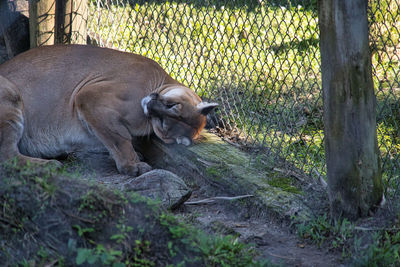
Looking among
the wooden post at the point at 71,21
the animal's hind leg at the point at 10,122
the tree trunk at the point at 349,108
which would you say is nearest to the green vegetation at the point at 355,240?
the tree trunk at the point at 349,108

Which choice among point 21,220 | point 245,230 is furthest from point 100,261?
point 245,230

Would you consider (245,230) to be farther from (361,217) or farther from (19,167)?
(19,167)

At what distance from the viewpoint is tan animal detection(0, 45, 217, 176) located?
4.87 m

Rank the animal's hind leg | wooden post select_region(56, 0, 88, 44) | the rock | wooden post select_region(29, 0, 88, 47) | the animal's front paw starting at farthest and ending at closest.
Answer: wooden post select_region(56, 0, 88, 44), wooden post select_region(29, 0, 88, 47), the animal's front paw, the animal's hind leg, the rock

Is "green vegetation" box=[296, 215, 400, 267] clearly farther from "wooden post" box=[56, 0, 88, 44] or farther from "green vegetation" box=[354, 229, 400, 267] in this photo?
"wooden post" box=[56, 0, 88, 44]

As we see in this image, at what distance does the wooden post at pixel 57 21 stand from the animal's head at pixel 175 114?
184 centimetres

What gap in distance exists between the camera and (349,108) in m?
3.32

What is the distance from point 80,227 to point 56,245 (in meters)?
0.16

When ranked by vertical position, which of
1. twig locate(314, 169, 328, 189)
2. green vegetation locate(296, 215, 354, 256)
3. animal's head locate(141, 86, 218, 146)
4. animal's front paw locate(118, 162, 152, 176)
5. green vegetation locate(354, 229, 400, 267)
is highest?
animal's head locate(141, 86, 218, 146)

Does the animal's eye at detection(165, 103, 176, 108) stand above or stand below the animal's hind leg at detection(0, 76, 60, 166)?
above

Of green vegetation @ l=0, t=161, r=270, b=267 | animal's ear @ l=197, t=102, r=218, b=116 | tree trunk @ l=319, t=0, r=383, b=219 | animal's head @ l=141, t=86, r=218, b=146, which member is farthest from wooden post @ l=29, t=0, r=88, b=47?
tree trunk @ l=319, t=0, r=383, b=219

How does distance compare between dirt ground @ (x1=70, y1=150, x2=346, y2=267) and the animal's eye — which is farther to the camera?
the animal's eye

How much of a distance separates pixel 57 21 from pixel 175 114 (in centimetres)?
222

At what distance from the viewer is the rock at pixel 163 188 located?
3939 millimetres
